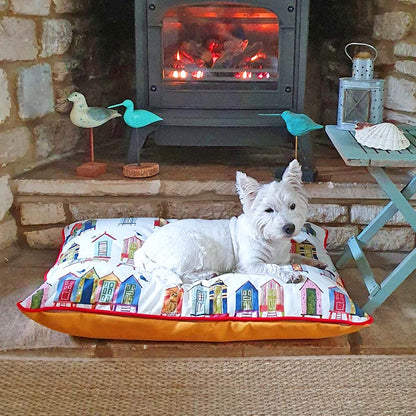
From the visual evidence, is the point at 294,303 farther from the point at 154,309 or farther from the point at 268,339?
the point at 154,309

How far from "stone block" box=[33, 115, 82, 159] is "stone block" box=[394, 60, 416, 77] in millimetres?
1465

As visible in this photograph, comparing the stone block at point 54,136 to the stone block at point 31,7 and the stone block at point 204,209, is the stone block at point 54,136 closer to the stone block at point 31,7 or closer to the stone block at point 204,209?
the stone block at point 31,7

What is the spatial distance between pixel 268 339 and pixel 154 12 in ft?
4.58

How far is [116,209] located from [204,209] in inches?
14.2

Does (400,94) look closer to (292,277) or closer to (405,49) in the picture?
(405,49)

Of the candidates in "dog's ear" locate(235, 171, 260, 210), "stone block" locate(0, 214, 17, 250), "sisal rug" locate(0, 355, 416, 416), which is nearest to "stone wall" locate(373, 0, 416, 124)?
"dog's ear" locate(235, 171, 260, 210)

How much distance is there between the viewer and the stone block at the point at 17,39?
8.07ft

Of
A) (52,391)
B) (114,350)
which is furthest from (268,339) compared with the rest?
(52,391)

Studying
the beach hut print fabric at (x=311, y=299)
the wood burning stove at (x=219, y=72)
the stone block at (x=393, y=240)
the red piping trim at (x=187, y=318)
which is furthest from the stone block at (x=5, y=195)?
the stone block at (x=393, y=240)

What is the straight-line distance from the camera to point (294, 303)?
6.24 ft

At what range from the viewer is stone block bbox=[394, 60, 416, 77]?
2621mm

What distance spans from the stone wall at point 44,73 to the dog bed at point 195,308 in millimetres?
811

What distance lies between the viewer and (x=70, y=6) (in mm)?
2846

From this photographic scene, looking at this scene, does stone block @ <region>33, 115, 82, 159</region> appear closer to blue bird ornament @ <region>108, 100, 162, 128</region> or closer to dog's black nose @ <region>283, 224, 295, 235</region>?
blue bird ornament @ <region>108, 100, 162, 128</region>
